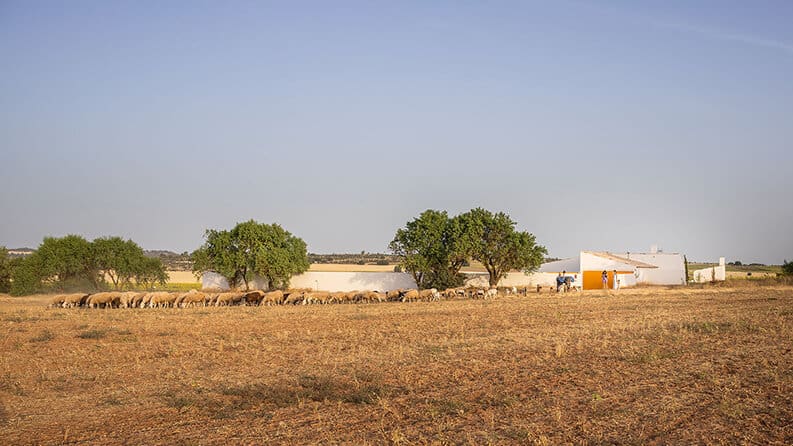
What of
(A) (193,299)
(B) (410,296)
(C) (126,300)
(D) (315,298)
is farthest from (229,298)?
(B) (410,296)

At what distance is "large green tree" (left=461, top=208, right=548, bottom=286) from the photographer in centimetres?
5209

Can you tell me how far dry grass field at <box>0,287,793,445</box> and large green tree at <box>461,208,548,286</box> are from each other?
2743 cm

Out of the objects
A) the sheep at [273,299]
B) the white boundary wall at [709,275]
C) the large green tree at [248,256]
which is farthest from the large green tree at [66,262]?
the white boundary wall at [709,275]

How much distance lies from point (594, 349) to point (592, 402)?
6009mm

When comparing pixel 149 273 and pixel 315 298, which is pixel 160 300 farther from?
pixel 149 273

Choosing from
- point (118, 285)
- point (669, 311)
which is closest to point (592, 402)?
point (669, 311)

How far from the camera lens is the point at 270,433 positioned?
9.82 m

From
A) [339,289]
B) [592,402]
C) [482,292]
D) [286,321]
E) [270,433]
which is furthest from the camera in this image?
[339,289]

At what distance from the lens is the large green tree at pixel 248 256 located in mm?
53875

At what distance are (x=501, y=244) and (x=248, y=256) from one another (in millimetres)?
19811

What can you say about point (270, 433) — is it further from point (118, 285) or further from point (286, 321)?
point (118, 285)

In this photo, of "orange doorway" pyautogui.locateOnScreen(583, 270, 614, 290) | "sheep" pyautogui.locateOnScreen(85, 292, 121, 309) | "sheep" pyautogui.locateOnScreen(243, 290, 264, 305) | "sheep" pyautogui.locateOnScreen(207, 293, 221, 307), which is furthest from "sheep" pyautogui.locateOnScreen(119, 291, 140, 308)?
"orange doorway" pyautogui.locateOnScreen(583, 270, 614, 290)

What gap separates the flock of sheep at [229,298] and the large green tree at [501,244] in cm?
611

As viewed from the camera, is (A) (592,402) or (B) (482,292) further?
(B) (482,292)
